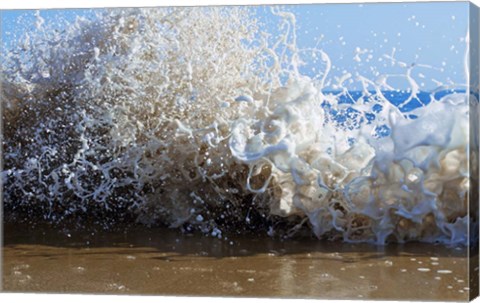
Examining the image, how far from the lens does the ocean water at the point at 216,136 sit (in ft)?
12.4

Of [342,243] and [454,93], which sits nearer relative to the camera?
[454,93]

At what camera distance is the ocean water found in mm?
3779

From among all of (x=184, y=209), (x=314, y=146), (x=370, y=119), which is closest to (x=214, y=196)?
(x=184, y=209)

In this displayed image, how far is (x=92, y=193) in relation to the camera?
4.17 metres

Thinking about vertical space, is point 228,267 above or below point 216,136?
below

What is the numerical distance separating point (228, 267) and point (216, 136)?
56cm

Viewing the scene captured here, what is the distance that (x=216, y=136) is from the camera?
405 cm

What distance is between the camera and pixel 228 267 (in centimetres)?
378

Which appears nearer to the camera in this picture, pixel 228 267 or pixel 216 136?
pixel 228 267

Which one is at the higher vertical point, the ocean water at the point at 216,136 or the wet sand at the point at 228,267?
the ocean water at the point at 216,136

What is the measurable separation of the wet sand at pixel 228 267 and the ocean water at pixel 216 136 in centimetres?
9

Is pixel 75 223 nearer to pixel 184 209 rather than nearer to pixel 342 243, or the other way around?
pixel 184 209

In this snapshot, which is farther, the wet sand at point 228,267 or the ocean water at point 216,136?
the ocean water at point 216,136

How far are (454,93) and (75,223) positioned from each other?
164cm
